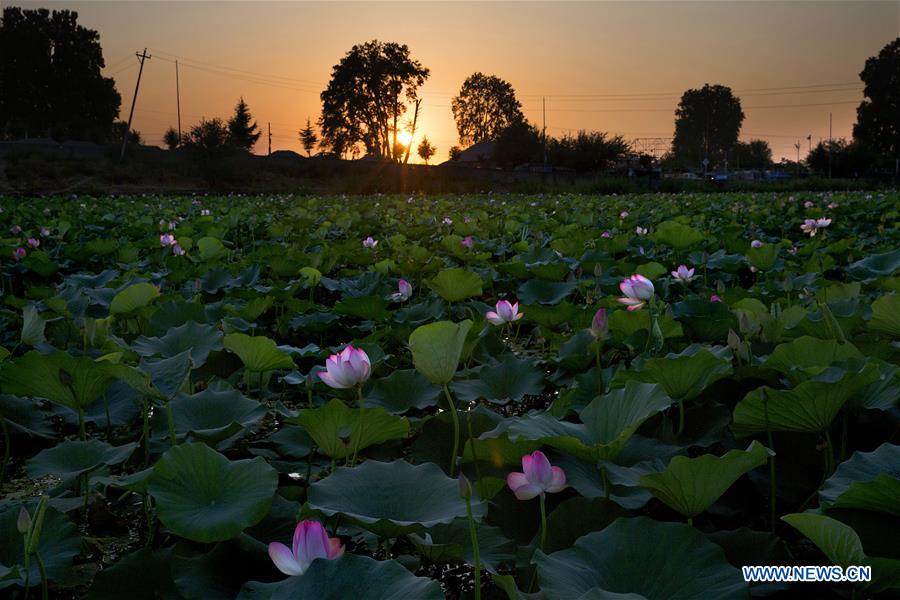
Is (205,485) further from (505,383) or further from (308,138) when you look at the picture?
(308,138)

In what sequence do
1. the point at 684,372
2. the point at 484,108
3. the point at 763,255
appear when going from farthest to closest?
the point at 484,108, the point at 763,255, the point at 684,372

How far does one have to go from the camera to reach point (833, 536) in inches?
24.0

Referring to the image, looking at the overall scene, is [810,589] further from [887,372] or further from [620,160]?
[620,160]

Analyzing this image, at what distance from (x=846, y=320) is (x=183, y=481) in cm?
128

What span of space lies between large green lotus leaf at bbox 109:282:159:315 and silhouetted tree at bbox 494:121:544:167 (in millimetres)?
38226

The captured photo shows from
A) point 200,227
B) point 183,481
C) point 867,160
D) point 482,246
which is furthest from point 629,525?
point 867,160

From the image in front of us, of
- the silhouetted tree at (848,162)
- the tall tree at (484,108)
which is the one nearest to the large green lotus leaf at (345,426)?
the silhouetted tree at (848,162)

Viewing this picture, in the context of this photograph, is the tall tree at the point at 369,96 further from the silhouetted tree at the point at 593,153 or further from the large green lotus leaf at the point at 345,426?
the large green lotus leaf at the point at 345,426

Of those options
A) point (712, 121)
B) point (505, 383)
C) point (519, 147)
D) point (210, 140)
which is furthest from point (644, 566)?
point (712, 121)

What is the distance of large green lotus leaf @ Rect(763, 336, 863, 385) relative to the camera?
1.09m

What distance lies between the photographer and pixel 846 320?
142cm

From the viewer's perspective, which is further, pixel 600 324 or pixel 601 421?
pixel 600 324

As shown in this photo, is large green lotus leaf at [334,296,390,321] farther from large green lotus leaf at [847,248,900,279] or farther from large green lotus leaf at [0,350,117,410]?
large green lotus leaf at [847,248,900,279]

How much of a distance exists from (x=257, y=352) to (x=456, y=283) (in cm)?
77
